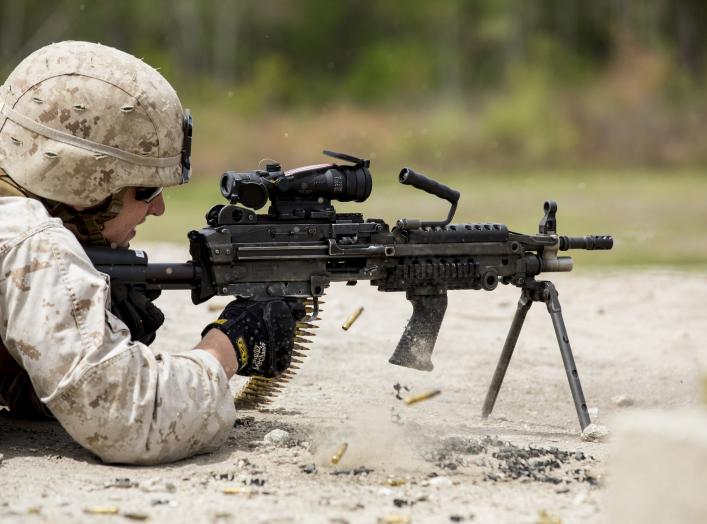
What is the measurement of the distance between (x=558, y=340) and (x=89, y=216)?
2.43 meters

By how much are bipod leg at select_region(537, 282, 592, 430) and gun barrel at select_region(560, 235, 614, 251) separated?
0.23 m

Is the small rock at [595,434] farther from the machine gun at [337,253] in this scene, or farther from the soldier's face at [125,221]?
the soldier's face at [125,221]

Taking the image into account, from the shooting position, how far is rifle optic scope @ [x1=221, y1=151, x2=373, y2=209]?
17.0 feet

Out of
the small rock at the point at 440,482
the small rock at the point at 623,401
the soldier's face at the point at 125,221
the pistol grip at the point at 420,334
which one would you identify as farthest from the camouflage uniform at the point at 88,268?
the small rock at the point at 623,401

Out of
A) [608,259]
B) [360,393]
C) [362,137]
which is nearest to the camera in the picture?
[360,393]

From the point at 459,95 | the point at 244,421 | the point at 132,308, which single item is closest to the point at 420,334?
the point at 244,421

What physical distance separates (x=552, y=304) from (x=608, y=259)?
843 centimetres

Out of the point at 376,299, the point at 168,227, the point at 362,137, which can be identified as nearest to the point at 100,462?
the point at 376,299

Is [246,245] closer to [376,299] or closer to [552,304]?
[552,304]

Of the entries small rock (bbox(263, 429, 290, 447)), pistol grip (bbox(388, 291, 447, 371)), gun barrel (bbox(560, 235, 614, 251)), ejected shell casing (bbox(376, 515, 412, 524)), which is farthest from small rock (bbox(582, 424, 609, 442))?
ejected shell casing (bbox(376, 515, 412, 524))

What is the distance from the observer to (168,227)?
17656 millimetres

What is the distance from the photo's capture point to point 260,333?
4.92 metres

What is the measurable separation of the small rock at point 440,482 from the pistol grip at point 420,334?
1273 mm

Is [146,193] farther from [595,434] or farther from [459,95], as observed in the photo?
[459,95]
